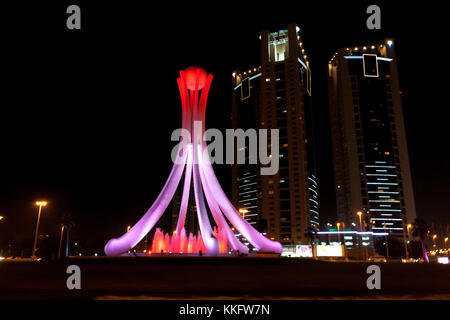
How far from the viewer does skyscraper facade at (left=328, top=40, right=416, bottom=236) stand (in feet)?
249

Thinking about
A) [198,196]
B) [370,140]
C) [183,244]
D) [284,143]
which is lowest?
[183,244]

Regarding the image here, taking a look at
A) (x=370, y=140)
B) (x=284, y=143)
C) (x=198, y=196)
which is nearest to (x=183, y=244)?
(x=198, y=196)

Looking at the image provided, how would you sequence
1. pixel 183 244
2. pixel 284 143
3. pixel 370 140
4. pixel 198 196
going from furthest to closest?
pixel 370 140
pixel 284 143
pixel 198 196
pixel 183 244

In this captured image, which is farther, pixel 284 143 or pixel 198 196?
pixel 284 143

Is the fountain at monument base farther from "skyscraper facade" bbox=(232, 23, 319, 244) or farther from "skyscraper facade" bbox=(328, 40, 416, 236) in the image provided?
"skyscraper facade" bbox=(328, 40, 416, 236)

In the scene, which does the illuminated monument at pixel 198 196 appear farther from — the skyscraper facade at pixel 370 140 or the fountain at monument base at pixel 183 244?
the skyscraper facade at pixel 370 140

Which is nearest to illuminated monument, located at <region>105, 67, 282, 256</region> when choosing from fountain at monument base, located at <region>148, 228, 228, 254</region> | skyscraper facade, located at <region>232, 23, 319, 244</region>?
fountain at monument base, located at <region>148, 228, 228, 254</region>

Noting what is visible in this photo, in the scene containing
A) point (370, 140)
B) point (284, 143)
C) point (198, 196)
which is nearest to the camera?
point (198, 196)

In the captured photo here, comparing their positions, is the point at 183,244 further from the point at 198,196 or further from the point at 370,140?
the point at 370,140

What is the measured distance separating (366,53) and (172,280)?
8984 centimetres

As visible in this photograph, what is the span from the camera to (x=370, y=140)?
3132 inches

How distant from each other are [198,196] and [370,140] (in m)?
66.9
